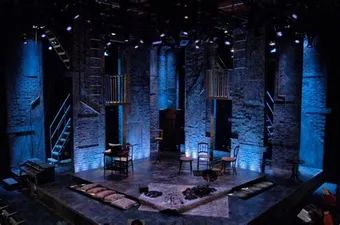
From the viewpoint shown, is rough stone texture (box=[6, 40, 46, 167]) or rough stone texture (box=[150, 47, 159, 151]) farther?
rough stone texture (box=[150, 47, 159, 151])

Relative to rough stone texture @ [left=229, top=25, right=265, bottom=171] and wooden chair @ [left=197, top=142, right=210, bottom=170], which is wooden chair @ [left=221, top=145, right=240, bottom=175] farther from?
wooden chair @ [left=197, top=142, right=210, bottom=170]

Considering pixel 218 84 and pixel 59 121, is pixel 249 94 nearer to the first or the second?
pixel 218 84

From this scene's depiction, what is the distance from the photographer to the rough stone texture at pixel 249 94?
10.5 m

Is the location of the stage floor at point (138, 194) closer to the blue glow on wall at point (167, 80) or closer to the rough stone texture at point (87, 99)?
the rough stone texture at point (87, 99)

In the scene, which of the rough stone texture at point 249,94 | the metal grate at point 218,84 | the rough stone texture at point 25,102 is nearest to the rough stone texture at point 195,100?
the metal grate at point 218,84

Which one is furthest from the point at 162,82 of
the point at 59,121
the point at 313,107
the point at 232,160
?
the point at 313,107

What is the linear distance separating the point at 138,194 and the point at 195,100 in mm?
5036

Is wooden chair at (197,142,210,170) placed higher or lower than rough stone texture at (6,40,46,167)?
lower

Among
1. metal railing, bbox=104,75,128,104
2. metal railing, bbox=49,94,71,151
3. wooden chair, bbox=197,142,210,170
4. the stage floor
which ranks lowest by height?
the stage floor

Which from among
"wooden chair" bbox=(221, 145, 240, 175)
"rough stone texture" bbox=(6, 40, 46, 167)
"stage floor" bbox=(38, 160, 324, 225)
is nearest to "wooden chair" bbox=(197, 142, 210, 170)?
"wooden chair" bbox=(221, 145, 240, 175)

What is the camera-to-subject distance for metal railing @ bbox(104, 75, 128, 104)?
10.8 metres

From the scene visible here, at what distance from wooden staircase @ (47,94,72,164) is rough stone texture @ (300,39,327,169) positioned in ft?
27.3

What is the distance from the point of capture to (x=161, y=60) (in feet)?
47.3

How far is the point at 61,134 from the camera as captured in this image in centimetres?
1173
